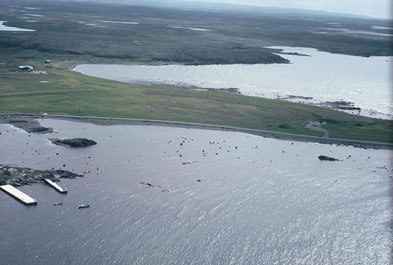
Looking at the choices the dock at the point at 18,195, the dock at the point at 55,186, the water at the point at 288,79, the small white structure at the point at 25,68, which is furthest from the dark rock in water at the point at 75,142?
the small white structure at the point at 25,68

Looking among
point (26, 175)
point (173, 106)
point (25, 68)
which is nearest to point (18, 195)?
point (26, 175)

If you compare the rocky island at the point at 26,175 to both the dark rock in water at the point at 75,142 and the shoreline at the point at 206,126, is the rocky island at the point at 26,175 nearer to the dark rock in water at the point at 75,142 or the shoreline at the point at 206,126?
the dark rock in water at the point at 75,142

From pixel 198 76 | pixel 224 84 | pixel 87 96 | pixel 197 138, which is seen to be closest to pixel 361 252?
pixel 197 138

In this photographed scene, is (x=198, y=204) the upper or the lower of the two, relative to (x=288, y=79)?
upper

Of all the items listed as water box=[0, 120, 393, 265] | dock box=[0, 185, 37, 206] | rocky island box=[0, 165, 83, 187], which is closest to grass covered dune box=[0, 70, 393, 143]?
water box=[0, 120, 393, 265]

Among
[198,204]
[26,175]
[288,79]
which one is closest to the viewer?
[198,204]

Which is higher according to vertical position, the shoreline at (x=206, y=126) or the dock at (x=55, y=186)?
the dock at (x=55, y=186)

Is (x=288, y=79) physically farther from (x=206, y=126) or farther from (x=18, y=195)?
(x=18, y=195)
